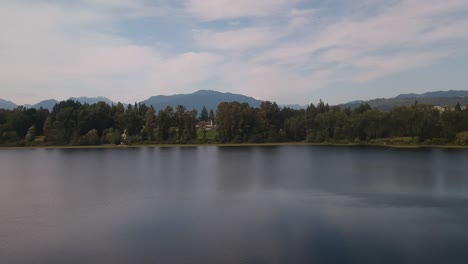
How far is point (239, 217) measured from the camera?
2416 centimetres

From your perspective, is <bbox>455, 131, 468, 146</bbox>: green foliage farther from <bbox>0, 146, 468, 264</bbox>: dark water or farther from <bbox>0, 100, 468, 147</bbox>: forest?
<bbox>0, 146, 468, 264</bbox>: dark water

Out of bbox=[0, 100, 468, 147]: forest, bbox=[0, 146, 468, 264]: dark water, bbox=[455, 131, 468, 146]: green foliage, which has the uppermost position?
bbox=[0, 100, 468, 147]: forest

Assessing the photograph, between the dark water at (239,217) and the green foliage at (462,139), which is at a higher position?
the green foliage at (462,139)

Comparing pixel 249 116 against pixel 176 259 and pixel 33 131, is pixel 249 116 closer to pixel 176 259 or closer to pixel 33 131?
pixel 33 131

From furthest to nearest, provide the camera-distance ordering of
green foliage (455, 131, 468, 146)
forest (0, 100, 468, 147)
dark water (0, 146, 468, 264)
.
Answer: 1. forest (0, 100, 468, 147)
2. green foliage (455, 131, 468, 146)
3. dark water (0, 146, 468, 264)

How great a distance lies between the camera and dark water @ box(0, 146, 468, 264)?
58.7 feet

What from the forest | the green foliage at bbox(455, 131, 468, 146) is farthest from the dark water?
the forest

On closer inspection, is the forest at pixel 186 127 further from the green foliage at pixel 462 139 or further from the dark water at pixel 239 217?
the dark water at pixel 239 217

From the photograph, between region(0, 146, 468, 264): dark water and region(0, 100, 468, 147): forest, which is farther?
region(0, 100, 468, 147): forest

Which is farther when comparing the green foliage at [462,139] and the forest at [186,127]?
the forest at [186,127]

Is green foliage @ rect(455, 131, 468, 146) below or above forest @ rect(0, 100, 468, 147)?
below

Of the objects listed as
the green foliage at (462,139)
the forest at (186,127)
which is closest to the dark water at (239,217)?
the green foliage at (462,139)

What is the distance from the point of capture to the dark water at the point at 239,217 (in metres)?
17.9

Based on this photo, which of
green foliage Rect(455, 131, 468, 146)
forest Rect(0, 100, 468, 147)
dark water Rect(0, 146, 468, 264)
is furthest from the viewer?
forest Rect(0, 100, 468, 147)
